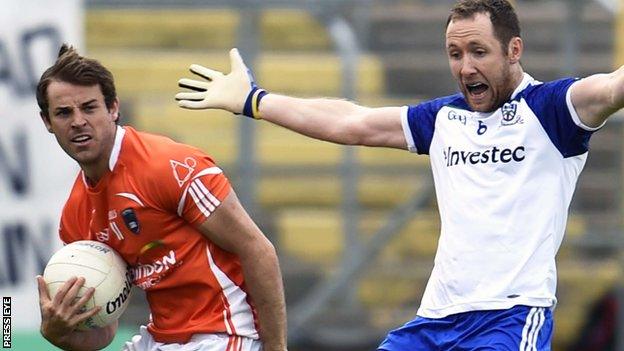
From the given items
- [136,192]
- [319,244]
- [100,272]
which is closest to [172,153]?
[136,192]

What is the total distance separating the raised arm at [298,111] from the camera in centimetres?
545

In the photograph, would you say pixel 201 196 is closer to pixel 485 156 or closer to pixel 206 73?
pixel 206 73

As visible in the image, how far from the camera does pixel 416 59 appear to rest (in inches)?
398

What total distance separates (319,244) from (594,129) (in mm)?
5107

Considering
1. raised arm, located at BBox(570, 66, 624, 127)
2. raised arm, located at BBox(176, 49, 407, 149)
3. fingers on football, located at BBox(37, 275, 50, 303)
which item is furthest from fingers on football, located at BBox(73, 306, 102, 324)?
raised arm, located at BBox(570, 66, 624, 127)

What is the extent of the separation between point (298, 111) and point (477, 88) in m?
0.79

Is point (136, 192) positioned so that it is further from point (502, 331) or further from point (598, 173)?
point (598, 173)

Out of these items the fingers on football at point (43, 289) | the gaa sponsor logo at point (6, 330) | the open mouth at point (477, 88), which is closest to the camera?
the open mouth at point (477, 88)

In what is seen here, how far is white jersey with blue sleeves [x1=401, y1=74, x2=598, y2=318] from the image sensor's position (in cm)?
495

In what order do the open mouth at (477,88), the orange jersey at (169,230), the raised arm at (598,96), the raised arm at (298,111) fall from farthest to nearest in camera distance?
1. the raised arm at (298,111)
2. the orange jersey at (169,230)
3. the open mouth at (477,88)
4. the raised arm at (598,96)

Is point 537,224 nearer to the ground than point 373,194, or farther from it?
farther from it

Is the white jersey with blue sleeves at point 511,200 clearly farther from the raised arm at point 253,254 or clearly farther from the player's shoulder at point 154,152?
the player's shoulder at point 154,152

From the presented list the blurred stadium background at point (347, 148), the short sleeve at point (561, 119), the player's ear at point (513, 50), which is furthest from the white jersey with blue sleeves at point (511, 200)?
the blurred stadium background at point (347, 148)

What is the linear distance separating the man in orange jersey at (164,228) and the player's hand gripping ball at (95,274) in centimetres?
4
